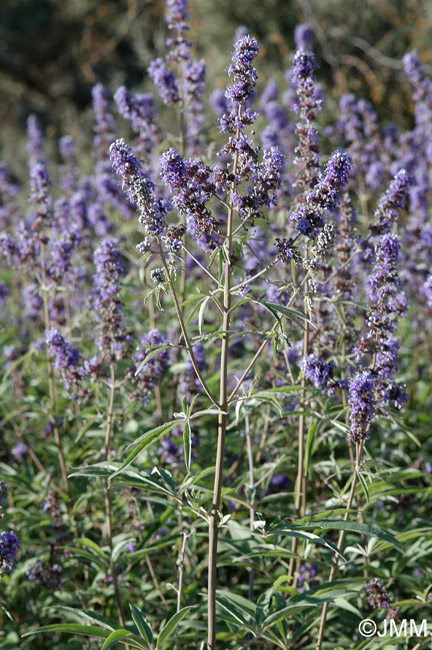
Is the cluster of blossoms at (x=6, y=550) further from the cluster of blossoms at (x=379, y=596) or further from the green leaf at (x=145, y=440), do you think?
the cluster of blossoms at (x=379, y=596)

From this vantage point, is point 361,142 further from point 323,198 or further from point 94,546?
point 94,546

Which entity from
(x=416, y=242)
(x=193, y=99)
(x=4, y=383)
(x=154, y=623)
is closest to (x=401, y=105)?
(x=416, y=242)

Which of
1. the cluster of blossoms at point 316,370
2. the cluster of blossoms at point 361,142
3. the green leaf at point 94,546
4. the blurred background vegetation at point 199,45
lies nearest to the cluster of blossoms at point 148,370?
the green leaf at point 94,546

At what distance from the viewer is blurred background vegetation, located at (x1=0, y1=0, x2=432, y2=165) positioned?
14.5m

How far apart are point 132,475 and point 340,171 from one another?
1514 millimetres

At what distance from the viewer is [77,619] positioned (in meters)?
3.68

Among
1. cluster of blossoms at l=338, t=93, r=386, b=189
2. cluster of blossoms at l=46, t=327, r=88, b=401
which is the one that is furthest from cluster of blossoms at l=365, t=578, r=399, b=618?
cluster of blossoms at l=338, t=93, r=386, b=189

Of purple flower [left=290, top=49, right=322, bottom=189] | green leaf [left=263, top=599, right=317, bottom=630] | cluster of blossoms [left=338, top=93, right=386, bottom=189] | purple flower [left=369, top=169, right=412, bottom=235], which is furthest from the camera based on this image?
cluster of blossoms [left=338, top=93, right=386, bottom=189]

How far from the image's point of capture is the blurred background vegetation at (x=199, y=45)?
47.5ft

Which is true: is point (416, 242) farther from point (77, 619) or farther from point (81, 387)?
point (77, 619)

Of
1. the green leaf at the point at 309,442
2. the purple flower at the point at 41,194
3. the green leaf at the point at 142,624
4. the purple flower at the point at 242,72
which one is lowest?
the green leaf at the point at 142,624

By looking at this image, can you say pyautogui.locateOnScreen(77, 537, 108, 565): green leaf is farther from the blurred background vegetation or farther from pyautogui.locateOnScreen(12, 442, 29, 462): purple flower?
the blurred background vegetation

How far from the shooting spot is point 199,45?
1938 centimetres

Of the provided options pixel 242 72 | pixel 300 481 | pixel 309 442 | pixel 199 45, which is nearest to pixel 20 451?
pixel 300 481
